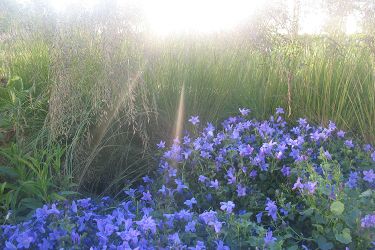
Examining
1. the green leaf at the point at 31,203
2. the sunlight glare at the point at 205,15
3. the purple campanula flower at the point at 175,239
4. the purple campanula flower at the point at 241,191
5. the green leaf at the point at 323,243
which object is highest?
the sunlight glare at the point at 205,15

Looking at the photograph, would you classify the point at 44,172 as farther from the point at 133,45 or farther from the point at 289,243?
the point at 289,243

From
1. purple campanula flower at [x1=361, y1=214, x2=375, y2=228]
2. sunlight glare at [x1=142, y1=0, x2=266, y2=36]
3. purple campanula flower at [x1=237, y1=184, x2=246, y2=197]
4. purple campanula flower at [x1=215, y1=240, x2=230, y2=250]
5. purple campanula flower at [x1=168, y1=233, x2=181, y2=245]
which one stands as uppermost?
sunlight glare at [x1=142, y1=0, x2=266, y2=36]

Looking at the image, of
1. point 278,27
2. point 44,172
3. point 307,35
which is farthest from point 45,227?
point 307,35

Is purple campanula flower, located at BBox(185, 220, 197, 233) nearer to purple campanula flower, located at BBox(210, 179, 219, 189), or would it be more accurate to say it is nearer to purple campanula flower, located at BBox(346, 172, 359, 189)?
purple campanula flower, located at BBox(210, 179, 219, 189)

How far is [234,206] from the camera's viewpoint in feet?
6.52

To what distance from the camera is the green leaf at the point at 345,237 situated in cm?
168

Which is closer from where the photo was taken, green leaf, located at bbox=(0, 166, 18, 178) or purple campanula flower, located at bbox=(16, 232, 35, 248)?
purple campanula flower, located at bbox=(16, 232, 35, 248)

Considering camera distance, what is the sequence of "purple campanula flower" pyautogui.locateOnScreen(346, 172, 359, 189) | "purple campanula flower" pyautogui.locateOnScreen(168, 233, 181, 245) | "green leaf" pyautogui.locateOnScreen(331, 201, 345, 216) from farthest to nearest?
"purple campanula flower" pyautogui.locateOnScreen(346, 172, 359, 189), "green leaf" pyautogui.locateOnScreen(331, 201, 345, 216), "purple campanula flower" pyautogui.locateOnScreen(168, 233, 181, 245)

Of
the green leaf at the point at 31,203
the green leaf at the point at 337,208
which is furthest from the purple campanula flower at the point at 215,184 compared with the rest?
the green leaf at the point at 31,203

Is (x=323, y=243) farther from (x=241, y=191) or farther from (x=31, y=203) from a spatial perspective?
(x=31, y=203)

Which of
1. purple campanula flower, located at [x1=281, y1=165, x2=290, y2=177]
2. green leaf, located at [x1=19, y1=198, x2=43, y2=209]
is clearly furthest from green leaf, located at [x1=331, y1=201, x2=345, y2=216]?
green leaf, located at [x1=19, y1=198, x2=43, y2=209]

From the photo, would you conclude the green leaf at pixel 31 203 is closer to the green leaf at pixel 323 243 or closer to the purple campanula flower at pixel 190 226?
the purple campanula flower at pixel 190 226

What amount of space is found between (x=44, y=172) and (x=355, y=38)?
2.32 metres

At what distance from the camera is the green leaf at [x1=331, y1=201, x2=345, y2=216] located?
1.72 m
